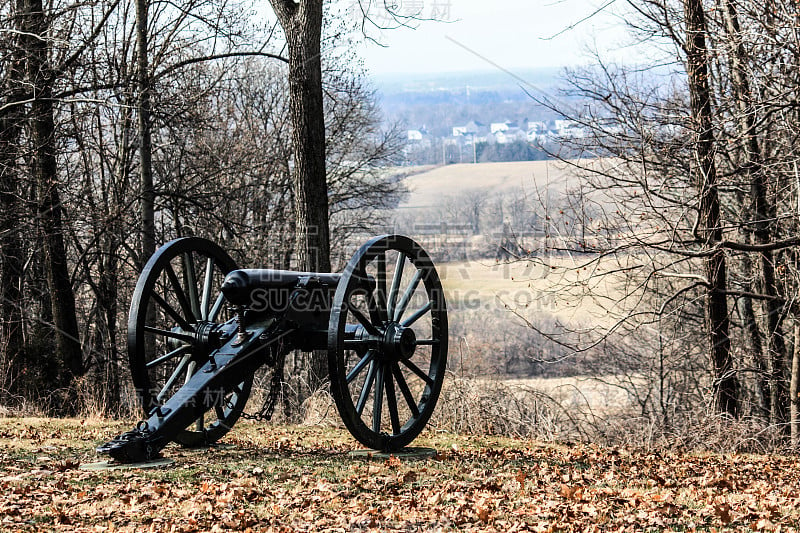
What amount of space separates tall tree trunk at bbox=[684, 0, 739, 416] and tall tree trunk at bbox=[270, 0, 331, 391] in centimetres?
470

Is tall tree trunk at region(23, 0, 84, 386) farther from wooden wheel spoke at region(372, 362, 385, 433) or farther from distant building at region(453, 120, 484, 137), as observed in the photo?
distant building at region(453, 120, 484, 137)

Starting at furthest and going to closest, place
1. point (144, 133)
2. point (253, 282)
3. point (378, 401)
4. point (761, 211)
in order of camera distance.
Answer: point (144, 133)
point (761, 211)
point (378, 401)
point (253, 282)

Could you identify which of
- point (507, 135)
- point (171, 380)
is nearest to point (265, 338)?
point (171, 380)

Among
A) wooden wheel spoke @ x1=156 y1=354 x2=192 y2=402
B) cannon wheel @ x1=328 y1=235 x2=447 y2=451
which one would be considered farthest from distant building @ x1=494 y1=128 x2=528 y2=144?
wooden wheel spoke @ x1=156 y1=354 x2=192 y2=402

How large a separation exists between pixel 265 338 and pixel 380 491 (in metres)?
1.66

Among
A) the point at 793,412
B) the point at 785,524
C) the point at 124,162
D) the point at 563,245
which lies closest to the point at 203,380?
the point at 785,524

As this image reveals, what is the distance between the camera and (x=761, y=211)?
40.6 ft

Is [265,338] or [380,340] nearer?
[265,338]

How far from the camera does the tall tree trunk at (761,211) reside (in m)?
10.7

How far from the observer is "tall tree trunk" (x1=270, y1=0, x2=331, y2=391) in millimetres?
10836

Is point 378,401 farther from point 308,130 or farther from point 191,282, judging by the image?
point 308,130

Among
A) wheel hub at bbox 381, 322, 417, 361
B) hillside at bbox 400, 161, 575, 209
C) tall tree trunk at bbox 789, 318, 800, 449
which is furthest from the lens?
hillside at bbox 400, 161, 575, 209

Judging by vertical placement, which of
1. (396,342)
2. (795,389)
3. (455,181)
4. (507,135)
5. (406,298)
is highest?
(507,135)

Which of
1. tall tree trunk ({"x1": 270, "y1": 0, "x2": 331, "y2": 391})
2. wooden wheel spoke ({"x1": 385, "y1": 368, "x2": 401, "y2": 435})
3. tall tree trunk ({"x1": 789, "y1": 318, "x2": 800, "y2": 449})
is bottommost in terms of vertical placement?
tall tree trunk ({"x1": 789, "y1": 318, "x2": 800, "y2": 449})
